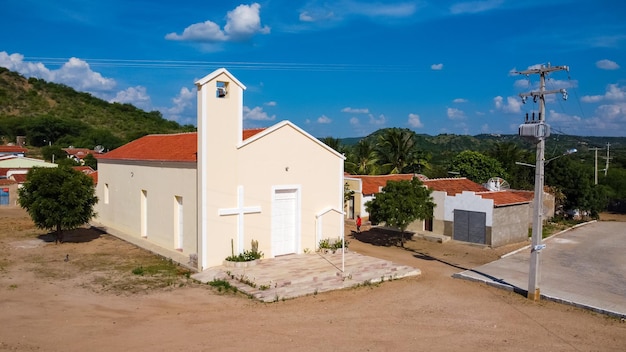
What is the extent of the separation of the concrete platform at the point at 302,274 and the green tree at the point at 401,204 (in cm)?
368

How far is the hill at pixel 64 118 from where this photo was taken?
224 ft

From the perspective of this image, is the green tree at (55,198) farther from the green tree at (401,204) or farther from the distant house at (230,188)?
the green tree at (401,204)

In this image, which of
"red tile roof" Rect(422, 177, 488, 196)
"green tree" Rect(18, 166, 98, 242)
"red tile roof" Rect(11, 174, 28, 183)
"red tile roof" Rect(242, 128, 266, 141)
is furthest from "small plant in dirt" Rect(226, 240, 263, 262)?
"red tile roof" Rect(11, 174, 28, 183)

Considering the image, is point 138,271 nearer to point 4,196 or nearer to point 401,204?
point 401,204

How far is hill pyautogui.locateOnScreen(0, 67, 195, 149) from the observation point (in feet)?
224

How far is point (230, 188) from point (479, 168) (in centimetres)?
2783

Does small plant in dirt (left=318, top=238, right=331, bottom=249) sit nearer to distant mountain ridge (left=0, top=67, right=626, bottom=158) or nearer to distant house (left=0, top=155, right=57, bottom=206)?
distant house (left=0, top=155, right=57, bottom=206)

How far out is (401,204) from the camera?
2102 centimetres

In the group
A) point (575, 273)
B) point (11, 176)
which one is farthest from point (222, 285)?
point (11, 176)

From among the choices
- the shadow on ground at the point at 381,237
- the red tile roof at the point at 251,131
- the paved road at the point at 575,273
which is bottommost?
the shadow on ground at the point at 381,237

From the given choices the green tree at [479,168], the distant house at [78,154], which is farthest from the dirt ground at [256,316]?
the distant house at [78,154]

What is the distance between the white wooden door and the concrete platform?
464 mm

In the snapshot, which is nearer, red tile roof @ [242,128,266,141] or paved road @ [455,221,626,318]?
paved road @ [455,221,626,318]

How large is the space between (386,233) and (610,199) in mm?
31855
